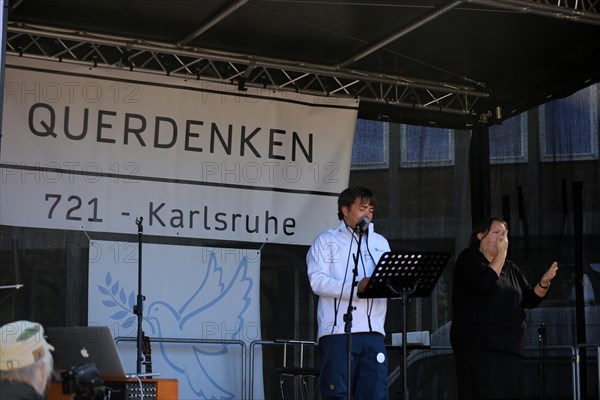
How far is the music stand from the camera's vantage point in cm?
538

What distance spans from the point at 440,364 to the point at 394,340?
1.21 meters

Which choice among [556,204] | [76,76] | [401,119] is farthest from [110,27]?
[556,204]

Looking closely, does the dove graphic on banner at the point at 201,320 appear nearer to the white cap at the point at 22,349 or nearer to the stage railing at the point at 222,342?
the stage railing at the point at 222,342

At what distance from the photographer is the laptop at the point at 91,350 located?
203 inches

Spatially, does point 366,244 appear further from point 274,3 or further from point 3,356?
point 3,356

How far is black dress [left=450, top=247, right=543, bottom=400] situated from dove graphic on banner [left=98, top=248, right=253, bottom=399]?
253cm

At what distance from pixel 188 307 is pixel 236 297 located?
413 millimetres

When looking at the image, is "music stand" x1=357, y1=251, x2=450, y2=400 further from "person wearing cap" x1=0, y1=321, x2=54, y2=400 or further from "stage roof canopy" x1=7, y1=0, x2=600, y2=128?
"person wearing cap" x1=0, y1=321, x2=54, y2=400

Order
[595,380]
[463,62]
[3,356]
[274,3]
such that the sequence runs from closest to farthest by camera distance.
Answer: [3,356], [274,3], [595,380], [463,62]

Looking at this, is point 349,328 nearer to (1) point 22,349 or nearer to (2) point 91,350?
(2) point 91,350

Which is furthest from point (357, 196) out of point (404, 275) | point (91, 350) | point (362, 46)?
point (362, 46)

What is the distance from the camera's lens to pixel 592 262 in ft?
25.9

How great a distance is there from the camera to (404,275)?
550 centimetres

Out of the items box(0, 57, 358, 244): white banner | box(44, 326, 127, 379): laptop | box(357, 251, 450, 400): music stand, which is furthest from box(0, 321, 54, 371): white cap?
box(0, 57, 358, 244): white banner
